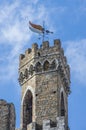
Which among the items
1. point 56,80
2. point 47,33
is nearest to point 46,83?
point 56,80

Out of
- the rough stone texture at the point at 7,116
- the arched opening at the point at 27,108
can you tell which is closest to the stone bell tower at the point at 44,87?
the arched opening at the point at 27,108

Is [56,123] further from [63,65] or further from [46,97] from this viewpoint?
[63,65]

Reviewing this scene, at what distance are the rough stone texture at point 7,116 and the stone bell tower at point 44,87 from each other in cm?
352

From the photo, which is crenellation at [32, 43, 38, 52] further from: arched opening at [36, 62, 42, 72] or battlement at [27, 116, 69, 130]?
battlement at [27, 116, 69, 130]

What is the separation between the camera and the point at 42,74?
126 feet

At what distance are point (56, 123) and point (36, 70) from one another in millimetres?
3838

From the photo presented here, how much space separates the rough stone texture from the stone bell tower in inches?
139

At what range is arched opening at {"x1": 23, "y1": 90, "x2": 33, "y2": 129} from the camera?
37.7 meters

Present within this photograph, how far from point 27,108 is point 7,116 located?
6073mm

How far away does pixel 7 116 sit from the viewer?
32.3 m

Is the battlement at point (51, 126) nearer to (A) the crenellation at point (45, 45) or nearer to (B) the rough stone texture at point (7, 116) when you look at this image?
(B) the rough stone texture at point (7, 116)

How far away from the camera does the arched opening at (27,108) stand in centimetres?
3766

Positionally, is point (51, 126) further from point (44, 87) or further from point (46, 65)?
point (46, 65)

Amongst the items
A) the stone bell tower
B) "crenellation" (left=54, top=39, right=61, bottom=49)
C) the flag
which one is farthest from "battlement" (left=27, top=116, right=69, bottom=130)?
the flag
